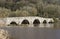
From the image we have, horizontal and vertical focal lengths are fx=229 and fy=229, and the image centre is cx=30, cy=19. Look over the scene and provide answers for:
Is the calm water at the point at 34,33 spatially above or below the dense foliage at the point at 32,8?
below

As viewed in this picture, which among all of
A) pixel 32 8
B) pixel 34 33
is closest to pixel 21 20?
pixel 32 8

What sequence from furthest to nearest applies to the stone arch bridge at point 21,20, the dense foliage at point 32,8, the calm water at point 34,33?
the dense foliage at point 32,8
the stone arch bridge at point 21,20
the calm water at point 34,33

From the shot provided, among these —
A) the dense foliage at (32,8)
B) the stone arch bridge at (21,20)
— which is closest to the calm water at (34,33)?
the stone arch bridge at (21,20)

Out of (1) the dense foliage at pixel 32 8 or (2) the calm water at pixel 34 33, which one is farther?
(1) the dense foliage at pixel 32 8

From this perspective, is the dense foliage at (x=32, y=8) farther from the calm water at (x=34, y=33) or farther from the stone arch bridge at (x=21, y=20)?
the calm water at (x=34, y=33)

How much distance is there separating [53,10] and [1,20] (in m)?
29.1

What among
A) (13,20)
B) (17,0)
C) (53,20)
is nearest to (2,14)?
(13,20)

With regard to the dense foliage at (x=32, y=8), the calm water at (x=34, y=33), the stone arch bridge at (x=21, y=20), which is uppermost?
the dense foliage at (x=32, y=8)

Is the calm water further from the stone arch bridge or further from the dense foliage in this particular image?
the dense foliage

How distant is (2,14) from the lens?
57156 mm

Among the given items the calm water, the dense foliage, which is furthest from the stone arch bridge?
the calm water

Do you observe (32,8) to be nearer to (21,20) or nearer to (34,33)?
(21,20)

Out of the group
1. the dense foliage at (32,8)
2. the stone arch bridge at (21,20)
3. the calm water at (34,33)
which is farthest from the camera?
the dense foliage at (32,8)

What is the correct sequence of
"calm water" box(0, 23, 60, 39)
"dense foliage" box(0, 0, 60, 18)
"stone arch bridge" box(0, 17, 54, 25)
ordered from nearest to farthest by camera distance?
"calm water" box(0, 23, 60, 39) < "stone arch bridge" box(0, 17, 54, 25) < "dense foliage" box(0, 0, 60, 18)
